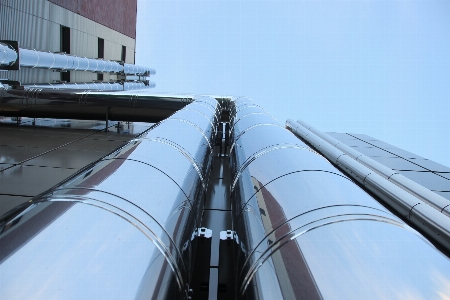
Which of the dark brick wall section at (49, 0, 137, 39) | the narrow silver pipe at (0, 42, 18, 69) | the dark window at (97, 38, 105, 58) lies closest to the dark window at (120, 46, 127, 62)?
the dark brick wall section at (49, 0, 137, 39)

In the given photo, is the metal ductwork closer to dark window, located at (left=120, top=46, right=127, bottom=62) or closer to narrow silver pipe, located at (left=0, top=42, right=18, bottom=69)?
narrow silver pipe, located at (left=0, top=42, right=18, bottom=69)

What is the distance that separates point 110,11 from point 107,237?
2807 centimetres

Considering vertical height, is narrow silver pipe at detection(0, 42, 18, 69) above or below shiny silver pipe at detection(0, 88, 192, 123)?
above

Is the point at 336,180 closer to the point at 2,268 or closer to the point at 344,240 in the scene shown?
the point at 344,240

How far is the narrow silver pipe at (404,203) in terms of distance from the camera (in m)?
4.22

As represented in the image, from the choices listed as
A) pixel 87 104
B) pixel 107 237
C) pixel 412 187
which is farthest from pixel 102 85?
pixel 107 237

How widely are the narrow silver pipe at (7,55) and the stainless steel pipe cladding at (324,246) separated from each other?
33.5 feet

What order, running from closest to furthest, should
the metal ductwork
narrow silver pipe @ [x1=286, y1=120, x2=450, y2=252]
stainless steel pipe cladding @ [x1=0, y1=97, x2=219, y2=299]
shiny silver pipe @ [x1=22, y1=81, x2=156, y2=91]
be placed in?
stainless steel pipe cladding @ [x1=0, y1=97, x2=219, y2=299]
narrow silver pipe @ [x1=286, y1=120, x2=450, y2=252]
the metal ductwork
shiny silver pipe @ [x1=22, y1=81, x2=156, y2=91]

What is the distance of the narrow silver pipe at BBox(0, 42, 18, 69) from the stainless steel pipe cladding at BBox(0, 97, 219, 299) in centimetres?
961

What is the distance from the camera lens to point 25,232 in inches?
69.8

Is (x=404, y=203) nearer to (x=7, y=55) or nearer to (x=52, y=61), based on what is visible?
(x=7, y=55)

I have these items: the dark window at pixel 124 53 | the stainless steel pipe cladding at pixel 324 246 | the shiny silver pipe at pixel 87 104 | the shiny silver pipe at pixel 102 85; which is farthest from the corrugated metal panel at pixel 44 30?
the stainless steel pipe cladding at pixel 324 246

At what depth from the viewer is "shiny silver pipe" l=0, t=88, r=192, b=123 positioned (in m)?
10.3

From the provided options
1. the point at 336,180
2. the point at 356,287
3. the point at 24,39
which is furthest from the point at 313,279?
the point at 24,39
